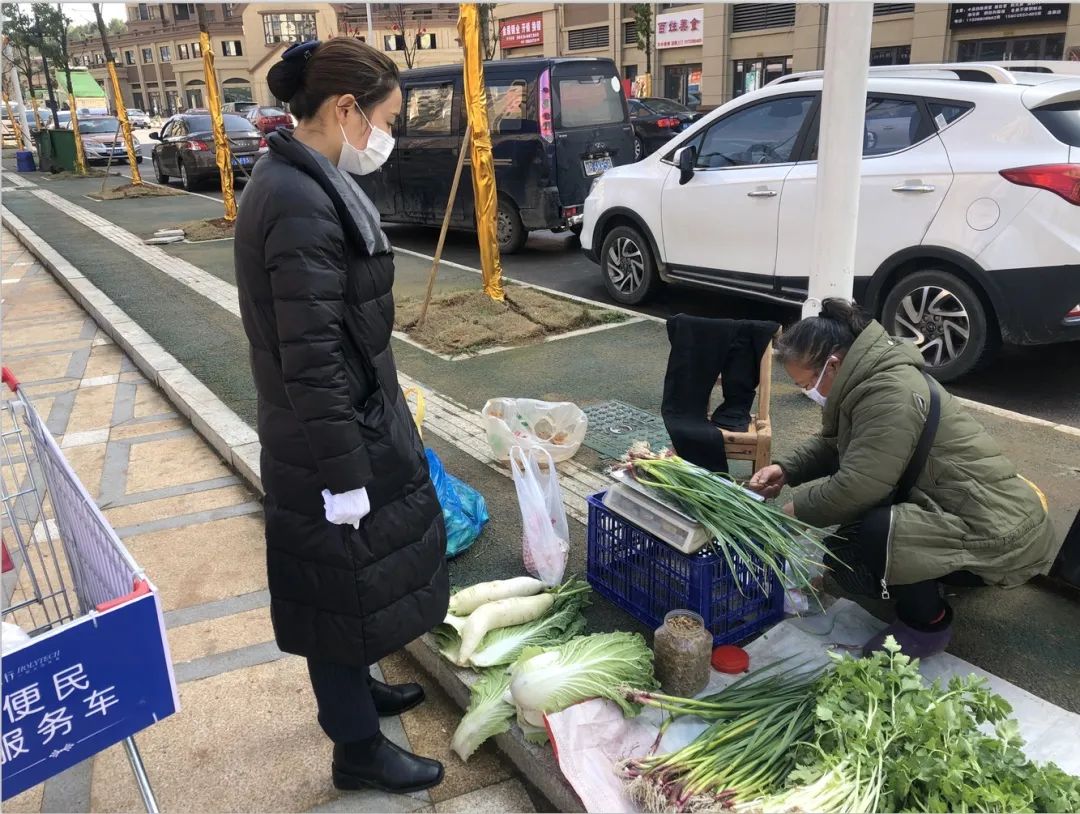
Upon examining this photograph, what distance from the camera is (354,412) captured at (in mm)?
2051

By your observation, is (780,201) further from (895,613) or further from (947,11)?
(947,11)

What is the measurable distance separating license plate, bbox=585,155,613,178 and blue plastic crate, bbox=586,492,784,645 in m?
6.93

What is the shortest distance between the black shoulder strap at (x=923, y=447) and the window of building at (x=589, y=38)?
3572 cm

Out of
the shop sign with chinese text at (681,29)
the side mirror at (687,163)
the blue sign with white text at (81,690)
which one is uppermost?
the shop sign with chinese text at (681,29)

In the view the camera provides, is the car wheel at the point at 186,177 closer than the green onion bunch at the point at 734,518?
No

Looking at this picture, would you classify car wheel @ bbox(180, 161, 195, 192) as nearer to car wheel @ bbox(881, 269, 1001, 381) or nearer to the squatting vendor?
car wheel @ bbox(881, 269, 1001, 381)

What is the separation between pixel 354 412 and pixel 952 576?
2.05 meters

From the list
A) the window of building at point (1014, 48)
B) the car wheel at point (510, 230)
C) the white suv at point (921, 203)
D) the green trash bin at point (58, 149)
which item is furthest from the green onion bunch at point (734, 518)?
the green trash bin at point (58, 149)

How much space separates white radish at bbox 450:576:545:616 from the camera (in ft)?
9.90

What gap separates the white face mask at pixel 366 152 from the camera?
7.16ft

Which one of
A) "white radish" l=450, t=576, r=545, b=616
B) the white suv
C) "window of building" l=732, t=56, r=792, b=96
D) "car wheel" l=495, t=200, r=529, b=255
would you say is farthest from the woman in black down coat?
"window of building" l=732, t=56, r=792, b=96

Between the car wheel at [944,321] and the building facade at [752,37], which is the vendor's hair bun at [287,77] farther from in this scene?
the building facade at [752,37]

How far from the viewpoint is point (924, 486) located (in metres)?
2.73

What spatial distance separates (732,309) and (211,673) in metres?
5.61
